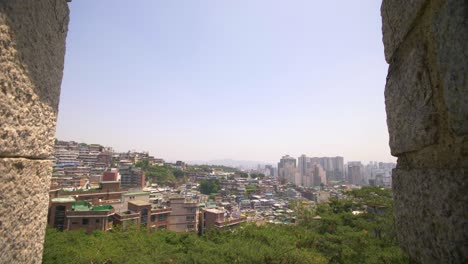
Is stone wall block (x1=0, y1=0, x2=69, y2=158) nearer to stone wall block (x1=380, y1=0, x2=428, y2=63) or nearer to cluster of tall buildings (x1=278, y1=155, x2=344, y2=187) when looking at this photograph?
stone wall block (x1=380, y1=0, x2=428, y2=63)

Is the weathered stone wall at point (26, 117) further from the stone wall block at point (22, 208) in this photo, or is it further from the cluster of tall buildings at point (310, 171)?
the cluster of tall buildings at point (310, 171)

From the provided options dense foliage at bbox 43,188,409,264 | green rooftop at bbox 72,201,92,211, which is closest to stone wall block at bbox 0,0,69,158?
dense foliage at bbox 43,188,409,264

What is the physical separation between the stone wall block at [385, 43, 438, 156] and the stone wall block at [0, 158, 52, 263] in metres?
1.37

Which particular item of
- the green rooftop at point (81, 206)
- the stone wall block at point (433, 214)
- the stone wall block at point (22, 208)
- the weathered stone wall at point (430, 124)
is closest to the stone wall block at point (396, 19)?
the weathered stone wall at point (430, 124)

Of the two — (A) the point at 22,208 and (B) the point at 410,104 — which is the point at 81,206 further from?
(B) the point at 410,104

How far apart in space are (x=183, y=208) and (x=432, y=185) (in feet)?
94.7

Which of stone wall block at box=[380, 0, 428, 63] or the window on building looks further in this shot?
the window on building

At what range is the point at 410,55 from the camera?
858 millimetres

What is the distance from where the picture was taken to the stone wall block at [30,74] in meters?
0.85

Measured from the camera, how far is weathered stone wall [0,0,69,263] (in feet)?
2.84

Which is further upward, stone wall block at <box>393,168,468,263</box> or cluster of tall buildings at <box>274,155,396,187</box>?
stone wall block at <box>393,168,468,263</box>

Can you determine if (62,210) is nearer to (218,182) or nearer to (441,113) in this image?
(441,113)

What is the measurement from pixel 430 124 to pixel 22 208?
1446 millimetres

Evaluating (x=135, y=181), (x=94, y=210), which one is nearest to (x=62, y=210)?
(x=94, y=210)
